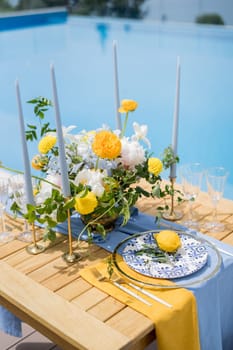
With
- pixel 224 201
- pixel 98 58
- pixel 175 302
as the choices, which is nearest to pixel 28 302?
pixel 175 302

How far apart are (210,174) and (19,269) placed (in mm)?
596

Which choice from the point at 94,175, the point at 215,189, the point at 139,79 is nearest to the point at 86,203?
the point at 94,175

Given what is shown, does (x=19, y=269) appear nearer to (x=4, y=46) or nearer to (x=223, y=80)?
(x=223, y=80)

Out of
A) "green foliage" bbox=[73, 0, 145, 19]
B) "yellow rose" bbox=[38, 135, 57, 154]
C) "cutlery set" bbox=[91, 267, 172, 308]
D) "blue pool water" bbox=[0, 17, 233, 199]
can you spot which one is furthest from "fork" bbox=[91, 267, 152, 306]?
"green foliage" bbox=[73, 0, 145, 19]

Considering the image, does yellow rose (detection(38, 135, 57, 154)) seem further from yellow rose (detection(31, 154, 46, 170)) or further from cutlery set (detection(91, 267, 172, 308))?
cutlery set (detection(91, 267, 172, 308))

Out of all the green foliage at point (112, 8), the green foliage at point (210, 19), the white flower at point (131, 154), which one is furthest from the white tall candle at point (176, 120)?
the green foliage at point (112, 8)

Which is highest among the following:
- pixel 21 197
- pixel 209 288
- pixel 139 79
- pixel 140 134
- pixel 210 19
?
pixel 140 134

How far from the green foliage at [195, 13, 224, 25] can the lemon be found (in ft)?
29.6

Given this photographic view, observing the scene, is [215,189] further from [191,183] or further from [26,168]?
[26,168]

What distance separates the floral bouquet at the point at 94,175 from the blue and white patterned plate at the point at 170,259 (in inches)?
3.1

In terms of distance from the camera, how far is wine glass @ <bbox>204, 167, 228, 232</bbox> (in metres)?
1.35

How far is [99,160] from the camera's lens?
128cm

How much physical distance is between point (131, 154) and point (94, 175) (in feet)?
0.43

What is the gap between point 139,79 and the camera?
591 centimetres
